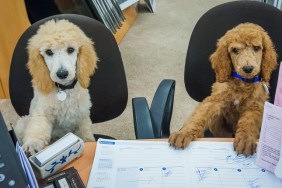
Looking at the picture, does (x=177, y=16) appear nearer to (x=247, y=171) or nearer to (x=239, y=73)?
(x=239, y=73)

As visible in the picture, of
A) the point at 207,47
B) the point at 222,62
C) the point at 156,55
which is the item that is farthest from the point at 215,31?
the point at 156,55

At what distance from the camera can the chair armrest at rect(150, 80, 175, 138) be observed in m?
1.05

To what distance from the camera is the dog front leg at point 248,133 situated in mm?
815

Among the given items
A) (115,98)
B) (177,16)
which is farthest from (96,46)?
(177,16)

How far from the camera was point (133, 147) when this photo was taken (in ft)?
2.76

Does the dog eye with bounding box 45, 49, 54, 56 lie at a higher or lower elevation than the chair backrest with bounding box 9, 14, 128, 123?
higher

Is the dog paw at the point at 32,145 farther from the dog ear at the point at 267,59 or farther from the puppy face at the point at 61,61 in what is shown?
the dog ear at the point at 267,59

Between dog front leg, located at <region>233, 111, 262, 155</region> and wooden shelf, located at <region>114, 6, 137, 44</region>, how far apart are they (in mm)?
2039

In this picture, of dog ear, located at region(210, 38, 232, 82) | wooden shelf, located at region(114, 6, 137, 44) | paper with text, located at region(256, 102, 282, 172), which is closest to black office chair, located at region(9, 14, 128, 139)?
dog ear, located at region(210, 38, 232, 82)

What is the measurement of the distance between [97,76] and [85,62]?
163 mm

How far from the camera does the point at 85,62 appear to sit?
3.37 ft

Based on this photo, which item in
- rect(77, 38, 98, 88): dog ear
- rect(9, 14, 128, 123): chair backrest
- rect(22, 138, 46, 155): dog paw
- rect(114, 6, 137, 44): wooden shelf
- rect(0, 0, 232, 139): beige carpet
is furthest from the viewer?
rect(114, 6, 137, 44): wooden shelf

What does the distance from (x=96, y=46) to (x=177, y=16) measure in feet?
7.69

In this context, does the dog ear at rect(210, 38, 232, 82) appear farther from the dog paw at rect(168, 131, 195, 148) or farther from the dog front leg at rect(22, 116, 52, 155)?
the dog front leg at rect(22, 116, 52, 155)
